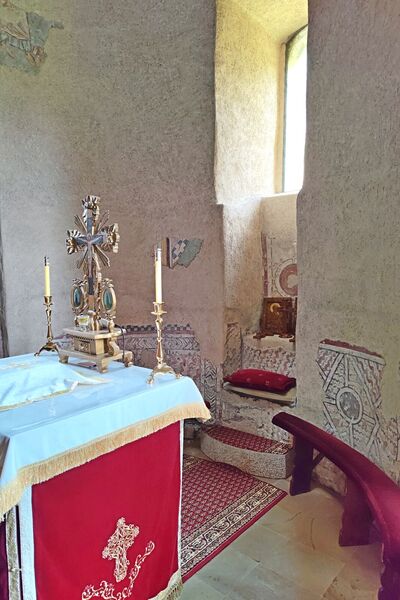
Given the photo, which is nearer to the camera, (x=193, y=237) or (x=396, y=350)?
(x=396, y=350)

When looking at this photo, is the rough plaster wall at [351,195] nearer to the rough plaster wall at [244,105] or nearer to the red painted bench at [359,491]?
the red painted bench at [359,491]

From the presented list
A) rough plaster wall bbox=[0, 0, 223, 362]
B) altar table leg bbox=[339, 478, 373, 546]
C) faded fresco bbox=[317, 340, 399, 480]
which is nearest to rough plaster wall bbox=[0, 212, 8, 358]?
rough plaster wall bbox=[0, 0, 223, 362]

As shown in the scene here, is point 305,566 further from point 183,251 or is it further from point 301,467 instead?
point 183,251

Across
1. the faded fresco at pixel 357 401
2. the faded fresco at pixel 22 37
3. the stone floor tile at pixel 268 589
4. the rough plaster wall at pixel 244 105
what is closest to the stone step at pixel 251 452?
the faded fresco at pixel 357 401

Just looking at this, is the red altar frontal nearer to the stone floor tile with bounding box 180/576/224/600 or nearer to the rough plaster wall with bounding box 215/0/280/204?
the stone floor tile with bounding box 180/576/224/600

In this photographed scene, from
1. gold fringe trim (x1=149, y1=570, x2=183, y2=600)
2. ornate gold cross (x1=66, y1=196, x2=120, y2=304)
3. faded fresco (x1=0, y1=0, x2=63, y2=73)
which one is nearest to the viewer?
gold fringe trim (x1=149, y1=570, x2=183, y2=600)

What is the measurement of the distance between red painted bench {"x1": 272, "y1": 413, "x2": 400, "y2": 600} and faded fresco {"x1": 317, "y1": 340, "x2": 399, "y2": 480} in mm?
232

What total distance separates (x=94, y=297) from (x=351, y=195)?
1.97 metres

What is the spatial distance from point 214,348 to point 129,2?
3.98m

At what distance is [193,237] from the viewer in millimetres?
4742

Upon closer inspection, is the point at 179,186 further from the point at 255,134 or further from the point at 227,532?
the point at 227,532

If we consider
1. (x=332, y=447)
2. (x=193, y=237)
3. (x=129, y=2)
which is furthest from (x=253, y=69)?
(x=332, y=447)

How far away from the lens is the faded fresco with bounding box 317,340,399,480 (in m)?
2.79

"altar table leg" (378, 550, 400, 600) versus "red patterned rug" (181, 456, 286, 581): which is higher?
"altar table leg" (378, 550, 400, 600)
